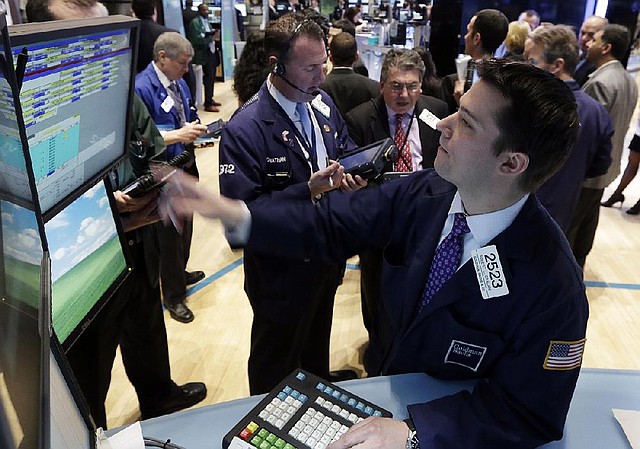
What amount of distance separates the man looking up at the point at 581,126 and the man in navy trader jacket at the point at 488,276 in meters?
1.69

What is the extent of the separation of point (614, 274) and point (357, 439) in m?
3.59

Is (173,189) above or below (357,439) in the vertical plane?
above

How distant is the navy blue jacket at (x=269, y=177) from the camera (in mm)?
1849

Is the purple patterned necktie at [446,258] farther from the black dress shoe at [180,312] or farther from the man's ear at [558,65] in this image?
the black dress shoe at [180,312]

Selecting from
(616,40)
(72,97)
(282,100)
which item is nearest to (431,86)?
(616,40)

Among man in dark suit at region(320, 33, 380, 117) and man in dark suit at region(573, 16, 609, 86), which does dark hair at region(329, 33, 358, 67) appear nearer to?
man in dark suit at region(320, 33, 380, 117)

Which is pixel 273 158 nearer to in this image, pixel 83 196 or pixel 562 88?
pixel 83 196

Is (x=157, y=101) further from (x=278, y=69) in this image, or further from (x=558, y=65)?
(x=558, y=65)

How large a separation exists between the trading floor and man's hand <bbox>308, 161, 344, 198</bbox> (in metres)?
0.57

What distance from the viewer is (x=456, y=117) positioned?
49.0 inches

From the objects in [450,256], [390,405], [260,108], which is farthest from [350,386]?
[260,108]

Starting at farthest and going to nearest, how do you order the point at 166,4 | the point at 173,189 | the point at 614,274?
the point at 166,4 < the point at 614,274 < the point at 173,189

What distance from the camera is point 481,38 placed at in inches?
142

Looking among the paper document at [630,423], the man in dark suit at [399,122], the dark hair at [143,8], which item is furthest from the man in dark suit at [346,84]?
the paper document at [630,423]
